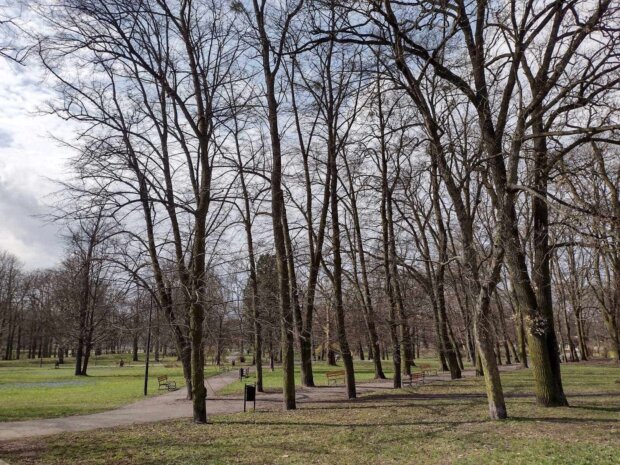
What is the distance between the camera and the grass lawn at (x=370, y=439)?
710cm

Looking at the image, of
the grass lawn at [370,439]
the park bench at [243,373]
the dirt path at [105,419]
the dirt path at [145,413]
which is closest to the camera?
the grass lawn at [370,439]

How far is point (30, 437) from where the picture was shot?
33.5 feet

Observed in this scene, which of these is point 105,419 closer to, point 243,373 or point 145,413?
point 145,413

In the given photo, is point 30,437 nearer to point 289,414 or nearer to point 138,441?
point 138,441

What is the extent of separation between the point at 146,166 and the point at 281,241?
558cm

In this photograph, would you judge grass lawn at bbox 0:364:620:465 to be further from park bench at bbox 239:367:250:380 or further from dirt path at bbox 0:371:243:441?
park bench at bbox 239:367:250:380

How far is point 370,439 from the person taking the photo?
28.5 feet

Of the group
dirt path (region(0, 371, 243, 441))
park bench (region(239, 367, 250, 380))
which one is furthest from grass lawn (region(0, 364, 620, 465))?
park bench (region(239, 367, 250, 380))

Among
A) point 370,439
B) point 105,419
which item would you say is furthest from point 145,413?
point 370,439

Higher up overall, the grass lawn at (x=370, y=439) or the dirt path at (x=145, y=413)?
the grass lawn at (x=370, y=439)

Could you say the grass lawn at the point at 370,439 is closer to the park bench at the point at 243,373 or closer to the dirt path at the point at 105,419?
the dirt path at the point at 105,419

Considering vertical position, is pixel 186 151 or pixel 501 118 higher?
pixel 186 151

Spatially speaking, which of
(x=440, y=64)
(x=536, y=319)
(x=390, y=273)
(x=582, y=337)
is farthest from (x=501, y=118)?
(x=582, y=337)

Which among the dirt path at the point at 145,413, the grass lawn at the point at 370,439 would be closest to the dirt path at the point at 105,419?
the dirt path at the point at 145,413
